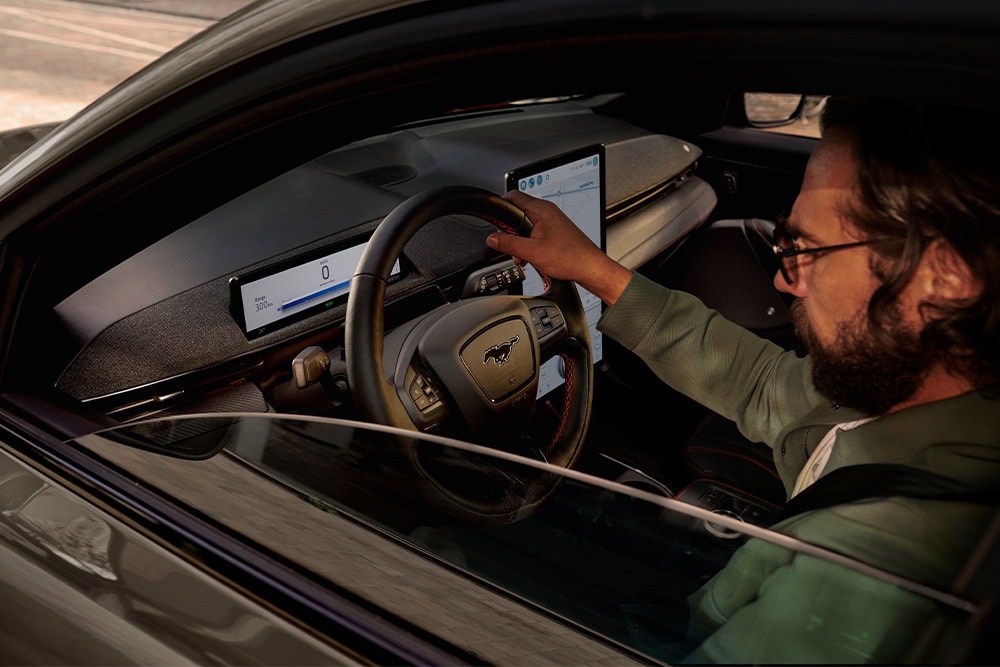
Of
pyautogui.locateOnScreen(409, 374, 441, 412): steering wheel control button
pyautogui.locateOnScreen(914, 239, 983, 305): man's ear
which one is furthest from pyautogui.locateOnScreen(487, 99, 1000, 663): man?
pyautogui.locateOnScreen(409, 374, 441, 412): steering wheel control button

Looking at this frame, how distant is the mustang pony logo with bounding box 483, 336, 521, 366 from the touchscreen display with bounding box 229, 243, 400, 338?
440mm

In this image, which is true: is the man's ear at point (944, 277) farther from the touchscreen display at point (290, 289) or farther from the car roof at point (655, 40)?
the touchscreen display at point (290, 289)

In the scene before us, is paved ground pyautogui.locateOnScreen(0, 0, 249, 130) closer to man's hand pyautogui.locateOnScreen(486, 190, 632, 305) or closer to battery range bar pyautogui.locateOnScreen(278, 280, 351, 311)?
battery range bar pyautogui.locateOnScreen(278, 280, 351, 311)

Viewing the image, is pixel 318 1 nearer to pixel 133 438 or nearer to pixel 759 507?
pixel 133 438

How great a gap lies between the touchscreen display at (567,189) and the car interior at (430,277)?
0.02m

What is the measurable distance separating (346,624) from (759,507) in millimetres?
1298

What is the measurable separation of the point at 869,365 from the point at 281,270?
108cm

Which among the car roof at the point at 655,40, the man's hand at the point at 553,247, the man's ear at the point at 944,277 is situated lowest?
the man's hand at the point at 553,247

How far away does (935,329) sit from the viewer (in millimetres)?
1077

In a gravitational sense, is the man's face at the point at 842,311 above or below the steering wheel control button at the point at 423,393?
above

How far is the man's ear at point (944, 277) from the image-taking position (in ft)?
3.46

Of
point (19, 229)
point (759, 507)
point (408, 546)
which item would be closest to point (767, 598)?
point (408, 546)

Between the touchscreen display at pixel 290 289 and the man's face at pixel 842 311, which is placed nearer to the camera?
the man's face at pixel 842 311

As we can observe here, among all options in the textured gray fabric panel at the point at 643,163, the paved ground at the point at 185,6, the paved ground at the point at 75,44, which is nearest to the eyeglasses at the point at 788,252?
the textured gray fabric panel at the point at 643,163
